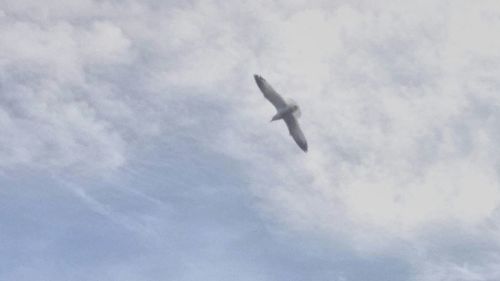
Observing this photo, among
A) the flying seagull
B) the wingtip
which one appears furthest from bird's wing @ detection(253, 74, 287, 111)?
the wingtip

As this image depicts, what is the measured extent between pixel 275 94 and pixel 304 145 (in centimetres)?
1110

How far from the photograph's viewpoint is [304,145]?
159m

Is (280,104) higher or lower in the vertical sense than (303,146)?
higher

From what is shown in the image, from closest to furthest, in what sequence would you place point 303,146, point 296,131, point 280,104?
1. point 280,104
2. point 296,131
3. point 303,146

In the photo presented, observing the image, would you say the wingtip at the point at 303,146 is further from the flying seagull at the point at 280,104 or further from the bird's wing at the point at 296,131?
the flying seagull at the point at 280,104

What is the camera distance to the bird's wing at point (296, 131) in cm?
15550

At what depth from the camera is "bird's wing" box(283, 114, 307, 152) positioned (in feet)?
510

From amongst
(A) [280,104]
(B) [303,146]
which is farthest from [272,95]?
(B) [303,146]

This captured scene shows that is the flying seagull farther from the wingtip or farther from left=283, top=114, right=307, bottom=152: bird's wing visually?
the wingtip

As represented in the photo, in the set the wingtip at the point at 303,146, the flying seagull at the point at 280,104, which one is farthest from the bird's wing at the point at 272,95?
the wingtip at the point at 303,146

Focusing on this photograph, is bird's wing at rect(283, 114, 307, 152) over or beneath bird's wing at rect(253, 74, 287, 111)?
beneath

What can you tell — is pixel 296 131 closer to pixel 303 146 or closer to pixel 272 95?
pixel 303 146

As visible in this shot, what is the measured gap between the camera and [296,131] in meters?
158

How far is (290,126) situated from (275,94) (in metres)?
6.69
